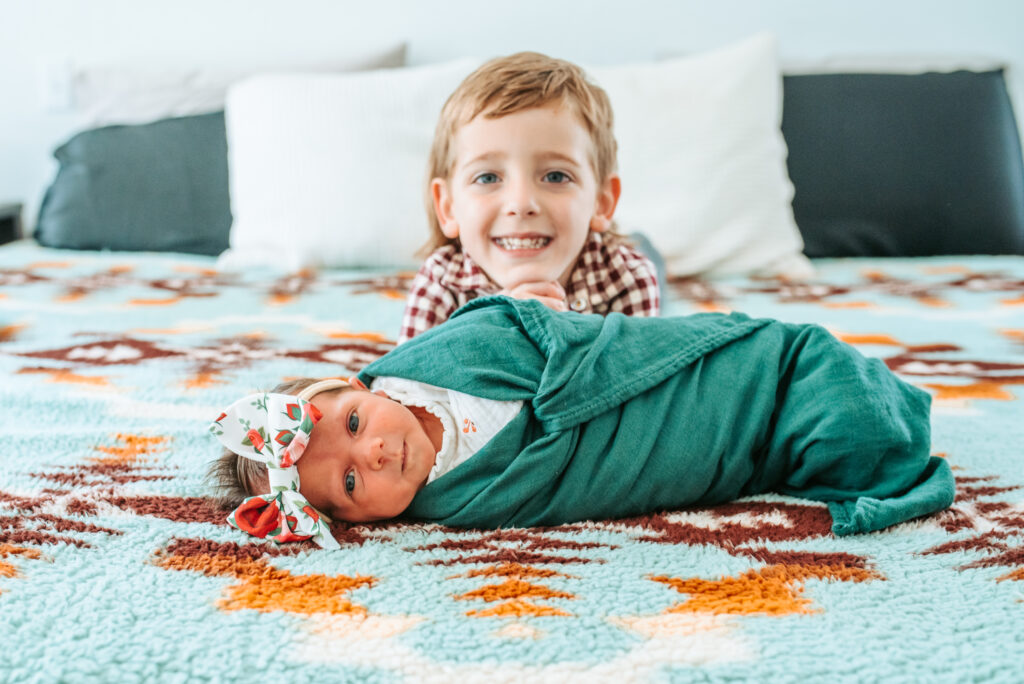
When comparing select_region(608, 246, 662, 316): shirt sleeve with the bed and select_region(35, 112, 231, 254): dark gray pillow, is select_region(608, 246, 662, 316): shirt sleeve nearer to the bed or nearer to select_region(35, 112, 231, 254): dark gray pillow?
the bed

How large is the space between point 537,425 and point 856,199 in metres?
1.63

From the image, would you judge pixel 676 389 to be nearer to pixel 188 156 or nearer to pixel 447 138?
pixel 447 138

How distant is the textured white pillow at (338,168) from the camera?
80.5 inches

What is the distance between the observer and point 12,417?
3.41 feet

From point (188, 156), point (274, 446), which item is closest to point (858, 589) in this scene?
point (274, 446)

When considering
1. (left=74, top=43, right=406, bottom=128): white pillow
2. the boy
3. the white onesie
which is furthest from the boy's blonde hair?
(left=74, top=43, right=406, bottom=128): white pillow

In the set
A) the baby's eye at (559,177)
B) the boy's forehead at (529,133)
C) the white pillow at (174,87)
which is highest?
the white pillow at (174,87)

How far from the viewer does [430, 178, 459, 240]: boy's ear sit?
1.31 metres

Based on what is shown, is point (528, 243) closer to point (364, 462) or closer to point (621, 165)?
point (364, 462)

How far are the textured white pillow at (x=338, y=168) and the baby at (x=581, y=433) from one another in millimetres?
1219

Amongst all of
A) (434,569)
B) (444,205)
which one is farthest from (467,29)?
(434,569)

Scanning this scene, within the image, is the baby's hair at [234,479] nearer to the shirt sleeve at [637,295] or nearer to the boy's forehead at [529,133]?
the boy's forehead at [529,133]

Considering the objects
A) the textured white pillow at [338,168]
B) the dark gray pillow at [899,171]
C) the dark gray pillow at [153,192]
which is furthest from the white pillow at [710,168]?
the dark gray pillow at [153,192]

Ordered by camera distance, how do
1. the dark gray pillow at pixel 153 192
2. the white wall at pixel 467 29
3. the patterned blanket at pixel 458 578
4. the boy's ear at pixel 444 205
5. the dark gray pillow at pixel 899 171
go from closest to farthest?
1. the patterned blanket at pixel 458 578
2. the boy's ear at pixel 444 205
3. the dark gray pillow at pixel 899 171
4. the dark gray pillow at pixel 153 192
5. the white wall at pixel 467 29
